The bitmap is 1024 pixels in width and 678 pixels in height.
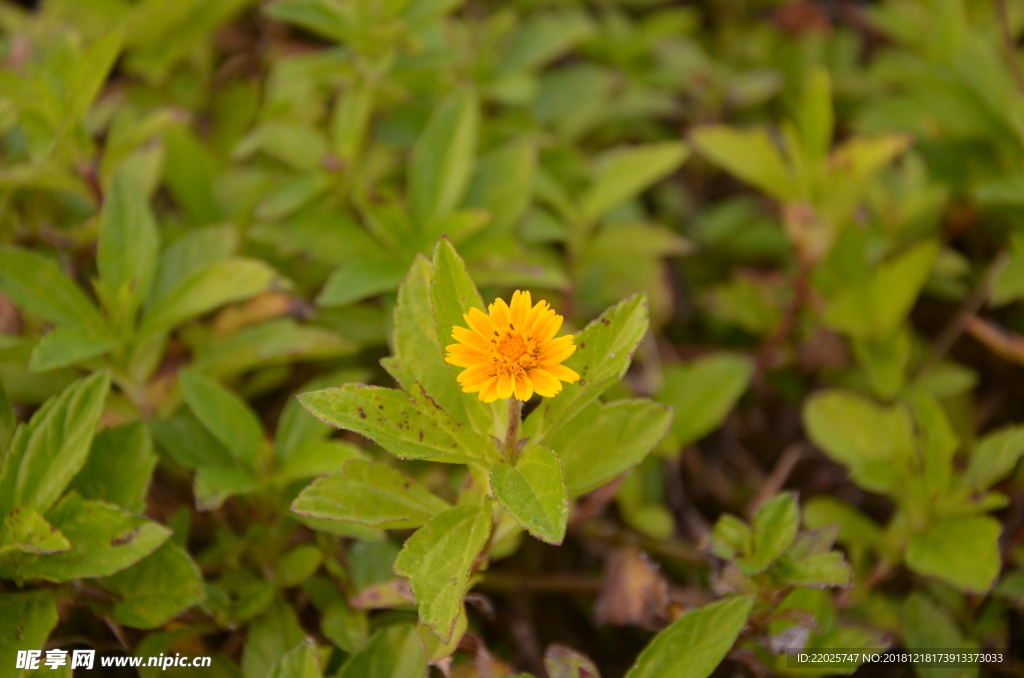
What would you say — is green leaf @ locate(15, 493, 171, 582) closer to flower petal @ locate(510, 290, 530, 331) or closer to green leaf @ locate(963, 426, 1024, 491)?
flower petal @ locate(510, 290, 530, 331)

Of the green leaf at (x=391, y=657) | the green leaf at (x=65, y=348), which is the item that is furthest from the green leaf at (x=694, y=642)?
the green leaf at (x=65, y=348)

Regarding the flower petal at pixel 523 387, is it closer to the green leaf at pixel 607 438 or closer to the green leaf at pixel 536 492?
the green leaf at pixel 536 492

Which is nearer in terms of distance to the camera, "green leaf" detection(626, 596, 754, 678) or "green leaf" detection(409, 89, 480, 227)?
"green leaf" detection(626, 596, 754, 678)

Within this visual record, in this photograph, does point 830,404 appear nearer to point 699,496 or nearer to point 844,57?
point 699,496

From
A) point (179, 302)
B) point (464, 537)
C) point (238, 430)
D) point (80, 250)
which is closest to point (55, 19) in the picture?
point (80, 250)

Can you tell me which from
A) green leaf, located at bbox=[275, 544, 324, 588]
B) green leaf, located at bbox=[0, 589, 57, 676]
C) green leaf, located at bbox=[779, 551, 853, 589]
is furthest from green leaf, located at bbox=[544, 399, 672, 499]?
green leaf, located at bbox=[0, 589, 57, 676]
